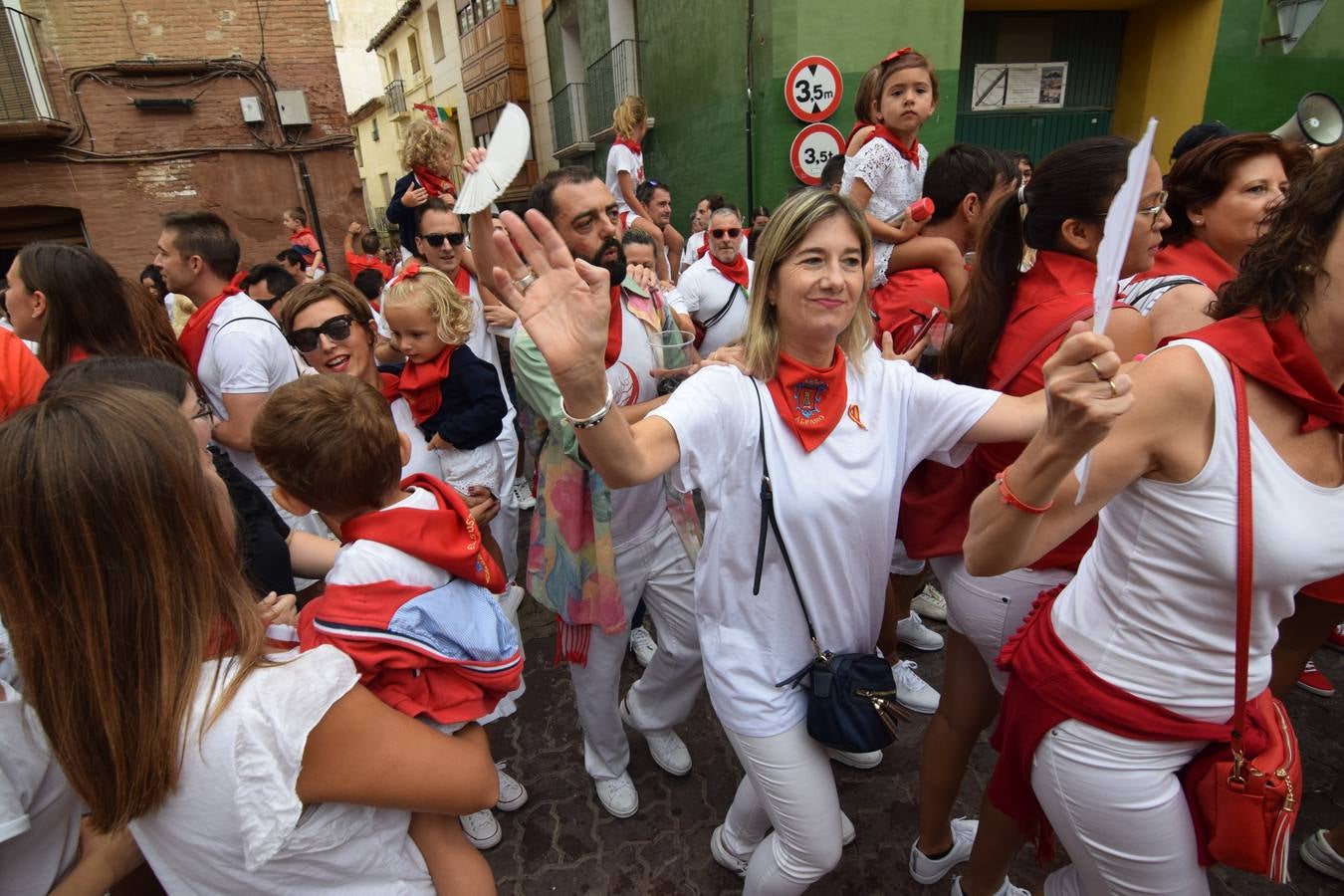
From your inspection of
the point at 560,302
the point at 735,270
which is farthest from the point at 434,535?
the point at 735,270

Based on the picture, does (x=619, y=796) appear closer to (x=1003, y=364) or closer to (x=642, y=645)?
(x=642, y=645)

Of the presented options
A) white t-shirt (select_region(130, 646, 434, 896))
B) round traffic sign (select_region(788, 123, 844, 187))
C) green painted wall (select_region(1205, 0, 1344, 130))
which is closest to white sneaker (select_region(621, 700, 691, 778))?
white t-shirt (select_region(130, 646, 434, 896))

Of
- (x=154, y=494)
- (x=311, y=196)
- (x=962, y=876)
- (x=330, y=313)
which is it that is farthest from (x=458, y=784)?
(x=311, y=196)

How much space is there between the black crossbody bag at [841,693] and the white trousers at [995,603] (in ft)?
1.17

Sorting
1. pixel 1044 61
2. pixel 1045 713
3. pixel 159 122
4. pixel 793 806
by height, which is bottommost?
pixel 793 806

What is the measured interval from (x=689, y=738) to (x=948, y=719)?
133 centimetres

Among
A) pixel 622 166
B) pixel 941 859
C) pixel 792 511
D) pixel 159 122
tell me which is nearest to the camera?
pixel 792 511

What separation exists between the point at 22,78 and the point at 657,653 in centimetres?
1386

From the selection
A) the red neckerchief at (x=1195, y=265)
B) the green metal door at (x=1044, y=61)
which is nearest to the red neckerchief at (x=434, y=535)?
the red neckerchief at (x=1195, y=265)

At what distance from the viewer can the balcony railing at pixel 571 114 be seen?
16.1m

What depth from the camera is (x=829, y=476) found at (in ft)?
6.05

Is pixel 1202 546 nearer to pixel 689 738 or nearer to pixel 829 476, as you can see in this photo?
pixel 829 476

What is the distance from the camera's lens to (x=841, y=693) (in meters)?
1.86

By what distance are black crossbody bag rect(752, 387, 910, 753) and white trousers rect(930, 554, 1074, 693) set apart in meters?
0.36
